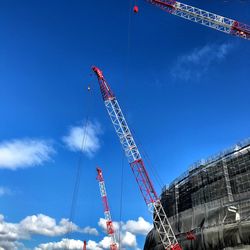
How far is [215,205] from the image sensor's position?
46562 millimetres

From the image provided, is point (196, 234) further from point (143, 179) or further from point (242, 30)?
point (242, 30)

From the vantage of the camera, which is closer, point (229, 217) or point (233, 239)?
point (233, 239)

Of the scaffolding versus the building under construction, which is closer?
the building under construction

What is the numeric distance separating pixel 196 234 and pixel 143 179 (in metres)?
12.1

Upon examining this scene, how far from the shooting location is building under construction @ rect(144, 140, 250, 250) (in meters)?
40.3

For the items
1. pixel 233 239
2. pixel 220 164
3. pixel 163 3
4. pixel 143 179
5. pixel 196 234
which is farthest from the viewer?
pixel 163 3

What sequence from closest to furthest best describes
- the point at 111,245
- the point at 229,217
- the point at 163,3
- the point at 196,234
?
the point at 229,217 → the point at 196,234 → the point at 163,3 → the point at 111,245

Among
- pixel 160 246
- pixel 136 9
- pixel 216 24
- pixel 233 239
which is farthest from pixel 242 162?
pixel 136 9

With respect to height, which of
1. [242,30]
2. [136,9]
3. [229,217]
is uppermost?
[136,9]

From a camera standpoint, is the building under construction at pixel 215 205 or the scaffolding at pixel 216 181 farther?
the scaffolding at pixel 216 181

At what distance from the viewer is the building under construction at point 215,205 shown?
1587 inches

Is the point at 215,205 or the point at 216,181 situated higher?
the point at 216,181

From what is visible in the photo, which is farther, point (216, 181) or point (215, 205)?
point (216, 181)

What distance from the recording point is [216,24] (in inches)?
2131
